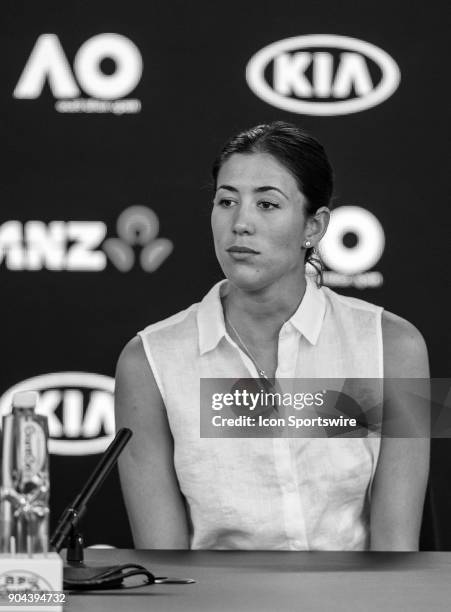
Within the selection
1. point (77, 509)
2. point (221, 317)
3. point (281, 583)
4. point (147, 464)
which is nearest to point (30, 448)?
point (77, 509)

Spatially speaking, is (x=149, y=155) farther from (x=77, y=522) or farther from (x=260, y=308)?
(x=77, y=522)

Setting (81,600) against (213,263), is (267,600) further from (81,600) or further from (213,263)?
(213,263)

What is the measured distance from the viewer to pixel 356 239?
2486mm

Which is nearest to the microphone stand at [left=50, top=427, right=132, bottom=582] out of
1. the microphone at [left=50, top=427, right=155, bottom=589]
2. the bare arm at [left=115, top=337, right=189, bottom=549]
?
the microphone at [left=50, top=427, right=155, bottom=589]

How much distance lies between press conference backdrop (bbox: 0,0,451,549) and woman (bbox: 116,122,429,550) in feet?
0.52

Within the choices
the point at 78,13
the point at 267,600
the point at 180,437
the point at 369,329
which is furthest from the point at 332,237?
the point at 267,600

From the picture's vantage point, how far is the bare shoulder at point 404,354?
231 cm

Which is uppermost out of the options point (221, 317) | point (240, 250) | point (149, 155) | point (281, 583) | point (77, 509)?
point (149, 155)

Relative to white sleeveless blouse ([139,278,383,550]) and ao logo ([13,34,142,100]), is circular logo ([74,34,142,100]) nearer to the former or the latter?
ao logo ([13,34,142,100])

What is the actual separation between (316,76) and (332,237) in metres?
0.38

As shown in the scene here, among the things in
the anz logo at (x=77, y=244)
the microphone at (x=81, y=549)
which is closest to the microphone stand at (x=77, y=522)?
the microphone at (x=81, y=549)

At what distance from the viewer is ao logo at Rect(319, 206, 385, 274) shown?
8.16 ft

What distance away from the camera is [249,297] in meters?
2.35

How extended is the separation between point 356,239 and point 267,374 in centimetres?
39
